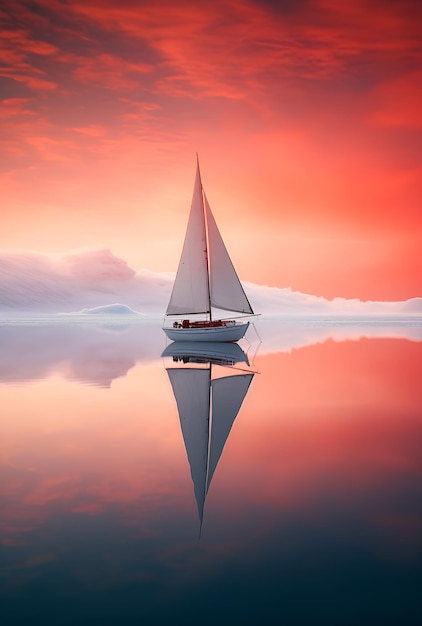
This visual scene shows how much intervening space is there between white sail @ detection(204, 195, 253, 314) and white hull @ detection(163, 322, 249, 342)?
1.51 meters

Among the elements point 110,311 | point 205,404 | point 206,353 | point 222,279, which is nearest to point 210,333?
point 222,279

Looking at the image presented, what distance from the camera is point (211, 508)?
9672 mm

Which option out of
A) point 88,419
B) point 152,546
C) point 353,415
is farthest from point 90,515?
point 353,415

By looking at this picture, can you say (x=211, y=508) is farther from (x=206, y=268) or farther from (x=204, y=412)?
(x=206, y=268)

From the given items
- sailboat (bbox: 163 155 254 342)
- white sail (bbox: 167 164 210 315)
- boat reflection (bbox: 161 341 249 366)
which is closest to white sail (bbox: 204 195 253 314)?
sailboat (bbox: 163 155 254 342)

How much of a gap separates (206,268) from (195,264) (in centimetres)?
97

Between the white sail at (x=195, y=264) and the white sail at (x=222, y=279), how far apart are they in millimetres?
450

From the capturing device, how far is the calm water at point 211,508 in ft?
22.4

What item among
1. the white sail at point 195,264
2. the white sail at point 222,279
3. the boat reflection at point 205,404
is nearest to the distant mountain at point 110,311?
the white sail at point 195,264

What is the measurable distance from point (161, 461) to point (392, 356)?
24541 millimetres

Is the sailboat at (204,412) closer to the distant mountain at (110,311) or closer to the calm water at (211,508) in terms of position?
the calm water at (211,508)

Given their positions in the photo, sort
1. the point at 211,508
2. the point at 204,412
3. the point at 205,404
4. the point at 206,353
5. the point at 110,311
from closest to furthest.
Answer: the point at 211,508, the point at 204,412, the point at 205,404, the point at 206,353, the point at 110,311

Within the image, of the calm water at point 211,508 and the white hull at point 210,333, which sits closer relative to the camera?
the calm water at point 211,508

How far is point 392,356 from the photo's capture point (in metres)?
34.6
